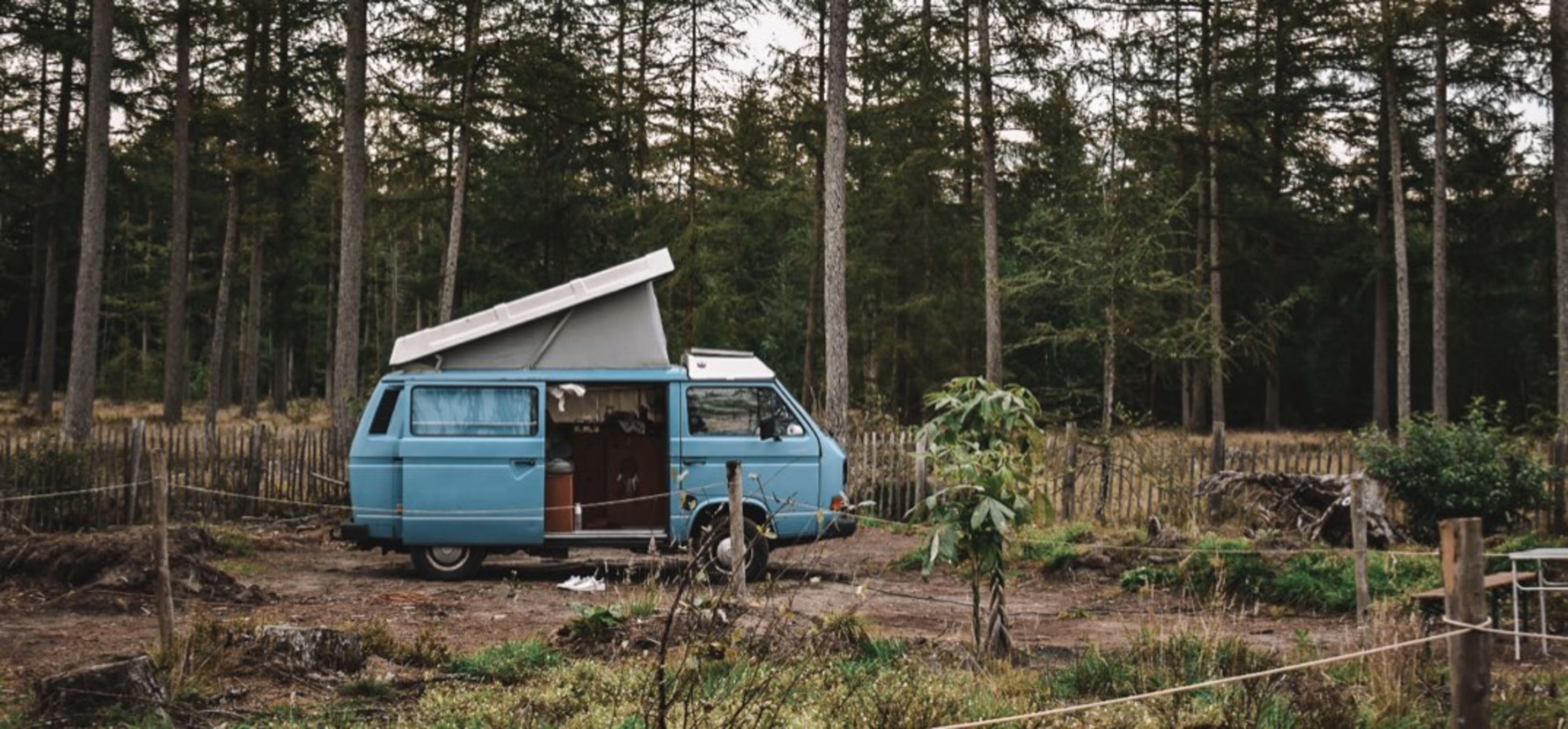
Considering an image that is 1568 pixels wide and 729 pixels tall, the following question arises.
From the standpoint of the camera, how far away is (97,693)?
6059 millimetres

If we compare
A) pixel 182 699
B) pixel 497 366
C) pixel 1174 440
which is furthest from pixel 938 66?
pixel 182 699

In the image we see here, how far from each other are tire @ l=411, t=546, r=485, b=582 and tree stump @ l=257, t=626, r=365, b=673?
4350 mm

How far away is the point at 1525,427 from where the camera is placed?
15.9 metres

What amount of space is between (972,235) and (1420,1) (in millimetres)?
11188

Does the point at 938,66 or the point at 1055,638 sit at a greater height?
the point at 938,66

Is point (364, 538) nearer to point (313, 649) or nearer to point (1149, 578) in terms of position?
point (313, 649)

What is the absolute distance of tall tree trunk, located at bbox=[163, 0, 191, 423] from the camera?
79.5 feet

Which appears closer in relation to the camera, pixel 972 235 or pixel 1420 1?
pixel 1420 1

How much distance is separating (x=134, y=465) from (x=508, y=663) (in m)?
9.86

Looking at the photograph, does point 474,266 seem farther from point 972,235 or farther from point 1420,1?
point 1420,1

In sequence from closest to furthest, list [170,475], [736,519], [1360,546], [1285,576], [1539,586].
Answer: [1539,586]
[736,519]
[1360,546]
[1285,576]
[170,475]

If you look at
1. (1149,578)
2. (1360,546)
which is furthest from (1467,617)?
(1149,578)

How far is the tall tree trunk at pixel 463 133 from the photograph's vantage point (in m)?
20.3

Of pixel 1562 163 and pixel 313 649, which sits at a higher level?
pixel 1562 163
